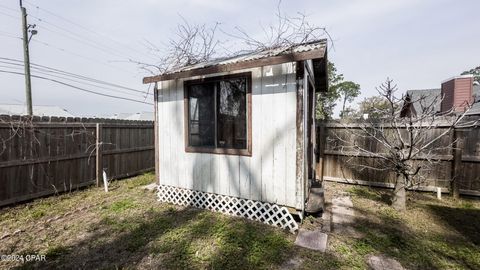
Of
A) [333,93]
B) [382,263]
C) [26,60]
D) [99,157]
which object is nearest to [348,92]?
[333,93]

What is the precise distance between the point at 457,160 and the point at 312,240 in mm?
4485

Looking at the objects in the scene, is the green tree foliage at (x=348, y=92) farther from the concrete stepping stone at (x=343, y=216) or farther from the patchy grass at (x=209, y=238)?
the patchy grass at (x=209, y=238)

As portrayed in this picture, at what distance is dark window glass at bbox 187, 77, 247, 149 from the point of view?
4113 mm

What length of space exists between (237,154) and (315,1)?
477 cm

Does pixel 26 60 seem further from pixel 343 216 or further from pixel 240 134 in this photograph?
pixel 343 216

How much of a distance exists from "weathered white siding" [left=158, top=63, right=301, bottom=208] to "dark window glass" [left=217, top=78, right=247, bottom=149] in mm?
249

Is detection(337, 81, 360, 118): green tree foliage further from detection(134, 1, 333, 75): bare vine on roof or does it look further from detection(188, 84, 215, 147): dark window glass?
detection(188, 84, 215, 147): dark window glass

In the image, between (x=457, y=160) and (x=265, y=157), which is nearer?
(x=265, y=157)

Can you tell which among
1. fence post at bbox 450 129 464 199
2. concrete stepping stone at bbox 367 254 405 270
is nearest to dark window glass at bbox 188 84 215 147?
concrete stepping stone at bbox 367 254 405 270

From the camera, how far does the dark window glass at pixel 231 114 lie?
4109mm

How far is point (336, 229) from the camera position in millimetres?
3732

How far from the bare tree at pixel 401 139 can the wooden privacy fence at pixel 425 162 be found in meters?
0.03

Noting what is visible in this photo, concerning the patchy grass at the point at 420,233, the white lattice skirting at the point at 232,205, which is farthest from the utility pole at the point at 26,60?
the patchy grass at the point at 420,233

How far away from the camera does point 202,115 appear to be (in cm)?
445
